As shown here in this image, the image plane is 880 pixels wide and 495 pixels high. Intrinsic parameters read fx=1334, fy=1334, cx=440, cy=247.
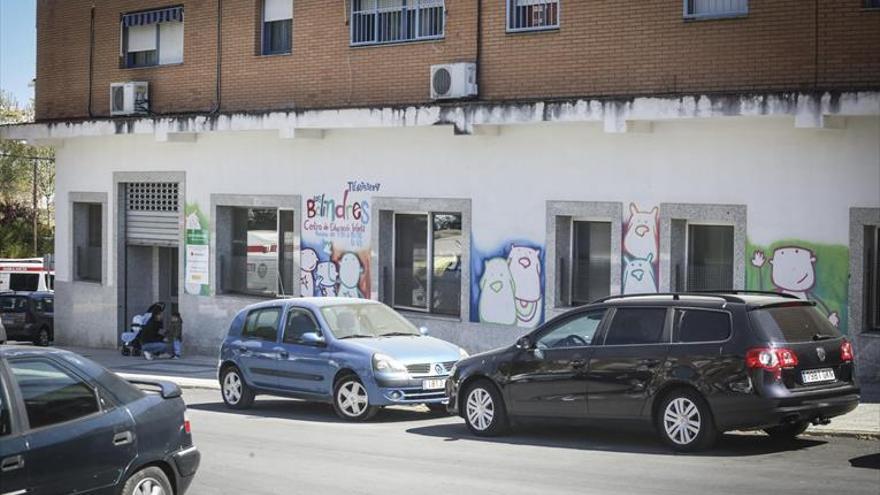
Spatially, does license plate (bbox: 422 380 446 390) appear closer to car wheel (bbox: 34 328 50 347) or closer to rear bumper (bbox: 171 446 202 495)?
rear bumper (bbox: 171 446 202 495)

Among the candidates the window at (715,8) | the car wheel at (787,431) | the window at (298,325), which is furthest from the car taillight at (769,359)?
the window at (715,8)

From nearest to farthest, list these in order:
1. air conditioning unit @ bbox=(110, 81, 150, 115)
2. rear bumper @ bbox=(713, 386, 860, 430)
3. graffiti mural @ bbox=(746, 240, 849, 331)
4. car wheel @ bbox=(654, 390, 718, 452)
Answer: rear bumper @ bbox=(713, 386, 860, 430), car wheel @ bbox=(654, 390, 718, 452), graffiti mural @ bbox=(746, 240, 849, 331), air conditioning unit @ bbox=(110, 81, 150, 115)

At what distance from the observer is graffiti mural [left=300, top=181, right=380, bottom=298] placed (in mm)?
24797

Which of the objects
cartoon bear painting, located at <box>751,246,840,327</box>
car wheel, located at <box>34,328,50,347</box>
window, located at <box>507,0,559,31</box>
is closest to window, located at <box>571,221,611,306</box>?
cartoon bear painting, located at <box>751,246,840,327</box>

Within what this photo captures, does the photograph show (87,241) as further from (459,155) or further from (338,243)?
(459,155)

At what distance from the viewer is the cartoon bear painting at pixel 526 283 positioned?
2180 centimetres

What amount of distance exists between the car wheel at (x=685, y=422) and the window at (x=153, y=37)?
1792 centimetres

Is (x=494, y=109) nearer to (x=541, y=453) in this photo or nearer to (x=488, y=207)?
(x=488, y=207)

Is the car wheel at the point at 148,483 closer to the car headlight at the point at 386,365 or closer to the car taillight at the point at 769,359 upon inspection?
the car taillight at the point at 769,359

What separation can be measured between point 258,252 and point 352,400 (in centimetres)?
1083

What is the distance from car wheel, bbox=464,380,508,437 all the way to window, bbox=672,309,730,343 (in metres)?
2.47

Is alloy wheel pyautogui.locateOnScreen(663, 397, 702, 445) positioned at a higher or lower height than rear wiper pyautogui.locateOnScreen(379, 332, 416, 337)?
lower

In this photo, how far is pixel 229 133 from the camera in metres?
27.5

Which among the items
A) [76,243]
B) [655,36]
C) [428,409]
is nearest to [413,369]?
[428,409]
